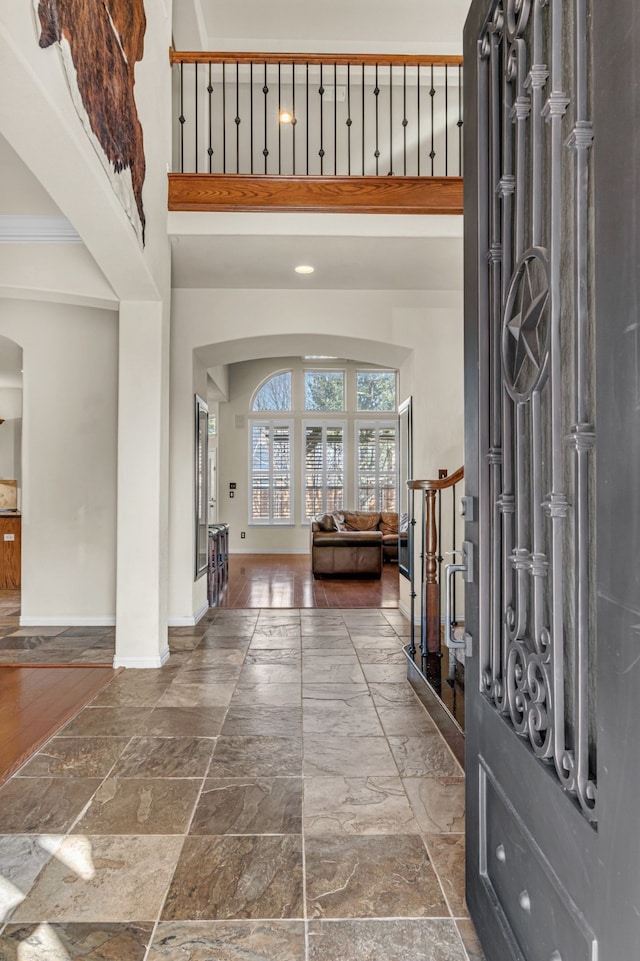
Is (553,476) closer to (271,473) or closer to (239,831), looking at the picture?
(239,831)

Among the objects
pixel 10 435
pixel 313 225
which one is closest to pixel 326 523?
pixel 10 435

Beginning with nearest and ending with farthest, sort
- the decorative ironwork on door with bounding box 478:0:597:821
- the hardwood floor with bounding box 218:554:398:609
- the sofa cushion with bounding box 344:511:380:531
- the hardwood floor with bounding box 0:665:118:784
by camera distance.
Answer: the decorative ironwork on door with bounding box 478:0:597:821 < the hardwood floor with bounding box 0:665:118:784 < the hardwood floor with bounding box 218:554:398:609 < the sofa cushion with bounding box 344:511:380:531

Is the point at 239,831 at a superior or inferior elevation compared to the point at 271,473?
inferior

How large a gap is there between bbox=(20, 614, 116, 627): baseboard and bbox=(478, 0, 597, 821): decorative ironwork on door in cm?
476

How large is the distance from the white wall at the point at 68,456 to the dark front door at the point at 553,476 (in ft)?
15.0

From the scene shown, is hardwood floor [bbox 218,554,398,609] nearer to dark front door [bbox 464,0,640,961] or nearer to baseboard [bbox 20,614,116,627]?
baseboard [bbox 20,614,116,627]

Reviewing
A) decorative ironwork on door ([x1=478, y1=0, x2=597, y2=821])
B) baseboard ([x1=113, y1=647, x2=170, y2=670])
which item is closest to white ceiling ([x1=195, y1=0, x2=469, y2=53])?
decorative ironwork on door ([x1=478, y1=0, x2=597, y2=821])

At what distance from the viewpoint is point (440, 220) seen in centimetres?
438

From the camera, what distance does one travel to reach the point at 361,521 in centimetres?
1059

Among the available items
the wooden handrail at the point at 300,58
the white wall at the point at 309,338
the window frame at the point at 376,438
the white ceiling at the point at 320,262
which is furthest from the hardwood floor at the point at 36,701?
the window frame at the point at 376,438

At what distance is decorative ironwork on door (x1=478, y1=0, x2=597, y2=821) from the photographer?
1.00m

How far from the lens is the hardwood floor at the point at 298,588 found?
21.9ft

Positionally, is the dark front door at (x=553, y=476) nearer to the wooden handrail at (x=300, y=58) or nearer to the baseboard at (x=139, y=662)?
the baseboard at (x=139, y=662)

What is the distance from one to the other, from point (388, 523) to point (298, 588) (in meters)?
3.67
